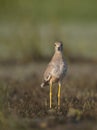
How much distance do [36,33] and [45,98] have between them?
197 inches

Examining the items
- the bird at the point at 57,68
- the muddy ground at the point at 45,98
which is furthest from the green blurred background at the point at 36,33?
the bird at the point at 57,68

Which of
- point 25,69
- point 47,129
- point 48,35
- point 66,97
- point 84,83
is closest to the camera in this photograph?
point 47,129

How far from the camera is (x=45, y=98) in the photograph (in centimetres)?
998

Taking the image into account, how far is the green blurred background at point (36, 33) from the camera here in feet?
47.7

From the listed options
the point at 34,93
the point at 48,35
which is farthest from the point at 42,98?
the point at 48,35

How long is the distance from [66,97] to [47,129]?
2480 millimetres

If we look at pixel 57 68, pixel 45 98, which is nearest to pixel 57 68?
pixel 57 68

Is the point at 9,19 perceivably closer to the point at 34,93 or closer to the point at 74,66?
the point at 74,66

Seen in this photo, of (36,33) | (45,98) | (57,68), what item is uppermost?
(36,33)

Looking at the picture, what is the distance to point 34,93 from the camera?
10344 mm

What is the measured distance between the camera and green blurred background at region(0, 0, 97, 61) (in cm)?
1455

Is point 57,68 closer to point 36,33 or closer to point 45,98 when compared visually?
point 45,98

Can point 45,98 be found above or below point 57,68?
below

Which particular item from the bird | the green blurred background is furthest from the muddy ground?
the green blurred background
